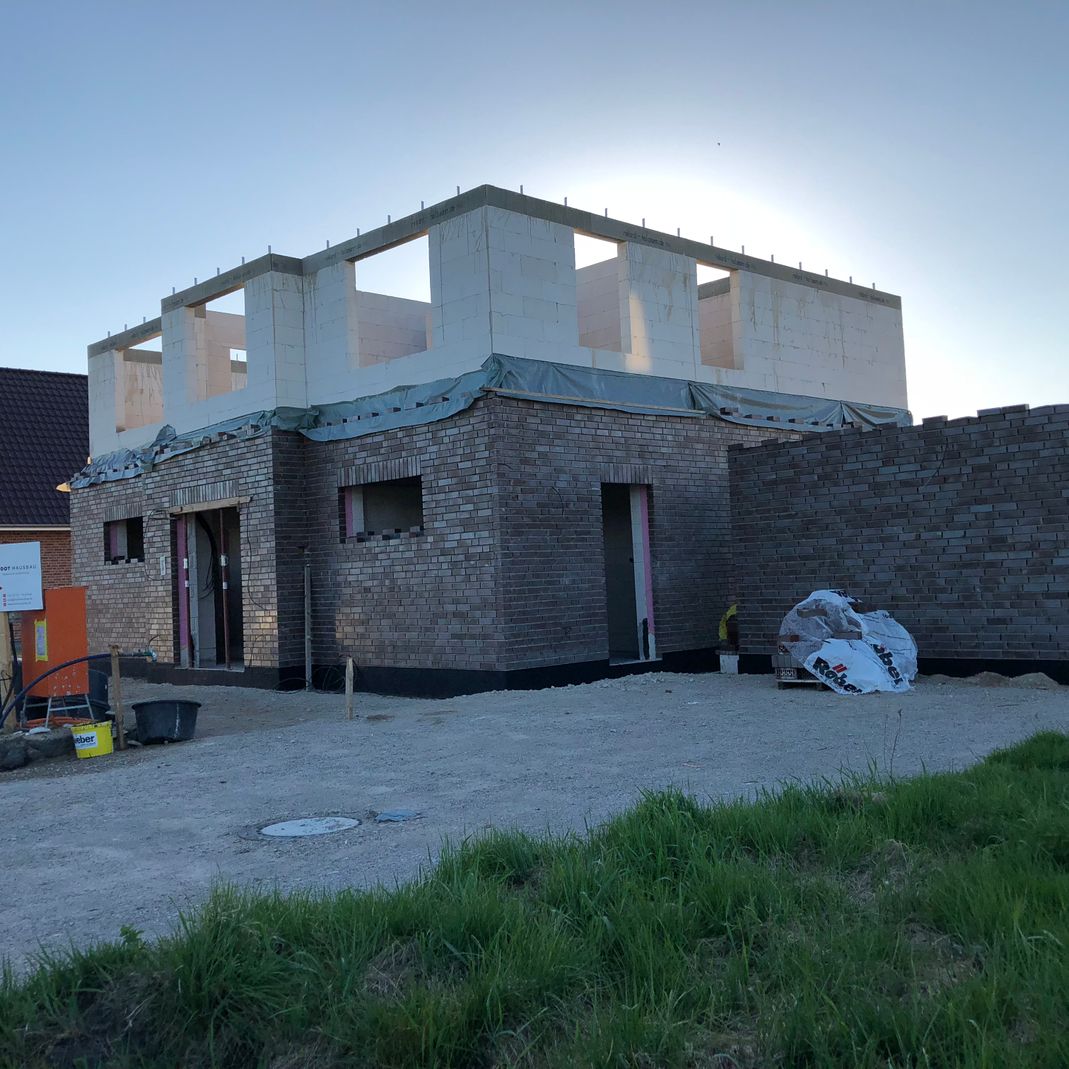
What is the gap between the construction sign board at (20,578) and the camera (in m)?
10.7

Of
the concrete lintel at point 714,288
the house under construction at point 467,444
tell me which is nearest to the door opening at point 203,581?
the house under construction at point 467,444

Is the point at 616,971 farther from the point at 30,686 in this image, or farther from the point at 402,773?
the point at 30,686

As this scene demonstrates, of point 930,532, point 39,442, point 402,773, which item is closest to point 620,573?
point 930,532

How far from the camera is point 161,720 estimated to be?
1062 centimetres

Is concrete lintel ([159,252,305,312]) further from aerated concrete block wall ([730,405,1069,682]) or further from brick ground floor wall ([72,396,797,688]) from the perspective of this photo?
aerated concrete block wall ([730,405,1069,682])

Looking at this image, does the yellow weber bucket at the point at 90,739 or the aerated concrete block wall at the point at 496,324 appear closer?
the yellow weber bucket at the point at 90,739

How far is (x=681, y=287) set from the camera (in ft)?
50.3

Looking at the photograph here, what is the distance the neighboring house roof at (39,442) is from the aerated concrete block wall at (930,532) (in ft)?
59.8

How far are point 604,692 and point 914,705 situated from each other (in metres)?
3.58

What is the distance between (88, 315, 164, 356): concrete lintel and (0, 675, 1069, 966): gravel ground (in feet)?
27.7

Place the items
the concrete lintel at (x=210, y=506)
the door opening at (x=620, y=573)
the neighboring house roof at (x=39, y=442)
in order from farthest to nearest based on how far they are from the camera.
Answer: the neighboring house roof at (x=39, y=442), the door opening at (x=620, y=573), the concrete lintel at (x=210, y=506)

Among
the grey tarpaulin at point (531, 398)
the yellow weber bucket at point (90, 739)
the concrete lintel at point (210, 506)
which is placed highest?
the grey tarpaulin at point (531, 398)

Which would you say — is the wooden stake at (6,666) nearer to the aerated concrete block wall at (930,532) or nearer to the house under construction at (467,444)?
the house under construction at (467,444)

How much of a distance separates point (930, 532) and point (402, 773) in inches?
278
